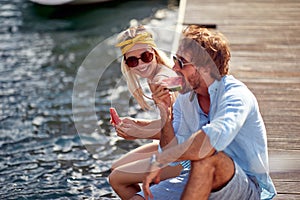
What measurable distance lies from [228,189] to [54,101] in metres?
3.98

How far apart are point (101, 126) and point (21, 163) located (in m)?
0.97

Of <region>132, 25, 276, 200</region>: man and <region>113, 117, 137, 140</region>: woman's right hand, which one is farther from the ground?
<region>132, 25, 276, 200</region>: man

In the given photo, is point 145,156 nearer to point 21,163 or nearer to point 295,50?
point 21,163

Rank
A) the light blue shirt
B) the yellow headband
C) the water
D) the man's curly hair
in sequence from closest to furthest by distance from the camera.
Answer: the light blue shirt
the man's curly hair
the yellow headband
the water

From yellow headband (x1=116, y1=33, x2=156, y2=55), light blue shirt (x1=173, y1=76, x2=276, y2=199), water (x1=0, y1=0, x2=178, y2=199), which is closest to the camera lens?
light blue shirt (x1=173, y1=76, x2=276, y2=199)

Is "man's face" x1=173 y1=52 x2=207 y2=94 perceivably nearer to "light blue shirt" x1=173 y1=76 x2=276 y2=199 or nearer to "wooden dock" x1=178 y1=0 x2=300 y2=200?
"light blue shirt" x1=173 y1=76 x2=276 y2=199

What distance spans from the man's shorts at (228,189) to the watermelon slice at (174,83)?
464mm

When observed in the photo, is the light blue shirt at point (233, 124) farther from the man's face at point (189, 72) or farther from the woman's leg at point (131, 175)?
the woman's leg at point (131, 175)

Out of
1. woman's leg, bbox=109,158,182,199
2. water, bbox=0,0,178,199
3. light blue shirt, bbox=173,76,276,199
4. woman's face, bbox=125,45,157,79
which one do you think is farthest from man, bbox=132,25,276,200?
water, bbox=0,0,178,199

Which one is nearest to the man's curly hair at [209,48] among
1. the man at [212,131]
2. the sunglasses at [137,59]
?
the man at [212,131]

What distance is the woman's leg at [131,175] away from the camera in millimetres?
3857

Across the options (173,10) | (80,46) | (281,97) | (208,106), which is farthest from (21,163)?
(173,10)

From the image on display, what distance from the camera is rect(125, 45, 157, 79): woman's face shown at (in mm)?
3613

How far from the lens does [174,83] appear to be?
3.51m
